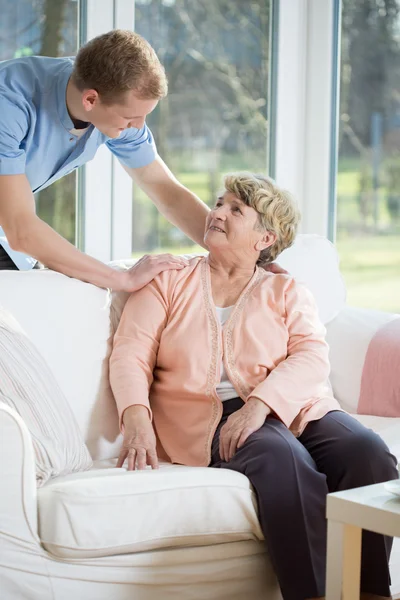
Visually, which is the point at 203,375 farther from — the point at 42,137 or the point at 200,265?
the point at 42,137

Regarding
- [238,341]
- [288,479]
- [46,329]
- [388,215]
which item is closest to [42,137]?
[46,329]

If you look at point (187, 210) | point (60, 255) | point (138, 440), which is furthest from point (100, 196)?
point (138, 440)

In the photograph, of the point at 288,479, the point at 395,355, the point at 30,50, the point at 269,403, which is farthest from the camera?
the point at 30,50

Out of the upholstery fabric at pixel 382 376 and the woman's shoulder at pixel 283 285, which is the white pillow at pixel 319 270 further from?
the woman's shoulder at pixel 283 285

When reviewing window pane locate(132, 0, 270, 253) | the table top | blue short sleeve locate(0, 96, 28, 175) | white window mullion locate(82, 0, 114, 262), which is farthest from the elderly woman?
window pane locate(132, 0, 270, 253)

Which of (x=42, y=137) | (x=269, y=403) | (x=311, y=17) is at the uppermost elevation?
(x=311, y=17)

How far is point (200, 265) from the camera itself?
2578 mm

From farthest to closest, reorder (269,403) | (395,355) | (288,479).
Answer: (395,355) < (269,403) < (288,479)

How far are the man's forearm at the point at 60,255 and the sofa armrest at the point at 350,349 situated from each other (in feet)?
2.78

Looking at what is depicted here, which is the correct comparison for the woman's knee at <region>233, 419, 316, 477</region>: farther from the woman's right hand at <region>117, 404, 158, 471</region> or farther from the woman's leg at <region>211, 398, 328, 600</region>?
the woman's right hand at <region>117, 404, 158, 471</region>

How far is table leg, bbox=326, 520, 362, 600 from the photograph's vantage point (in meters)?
1.80

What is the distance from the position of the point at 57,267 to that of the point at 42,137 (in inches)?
13.8

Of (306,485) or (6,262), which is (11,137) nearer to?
(6,262)

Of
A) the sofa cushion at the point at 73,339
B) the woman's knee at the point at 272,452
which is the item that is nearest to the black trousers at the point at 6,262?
the sofa cushion at the point at 73,339
